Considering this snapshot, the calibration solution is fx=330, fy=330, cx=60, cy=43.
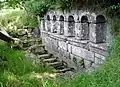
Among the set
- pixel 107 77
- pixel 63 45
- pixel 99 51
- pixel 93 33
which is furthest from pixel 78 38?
pixel 107 77

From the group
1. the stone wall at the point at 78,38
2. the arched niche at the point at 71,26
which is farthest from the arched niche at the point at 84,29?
the arched niche at the point at 71,26

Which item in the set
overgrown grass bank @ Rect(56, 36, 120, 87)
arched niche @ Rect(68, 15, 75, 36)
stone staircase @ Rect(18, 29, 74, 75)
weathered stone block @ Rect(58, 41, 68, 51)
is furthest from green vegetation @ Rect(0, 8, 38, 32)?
overgrown grass bank @ Rect(56, 36, 120, 87)

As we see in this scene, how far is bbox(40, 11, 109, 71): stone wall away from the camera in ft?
27.8

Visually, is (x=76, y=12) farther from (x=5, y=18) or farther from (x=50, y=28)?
(x=5, y=18)

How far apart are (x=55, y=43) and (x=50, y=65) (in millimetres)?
1154

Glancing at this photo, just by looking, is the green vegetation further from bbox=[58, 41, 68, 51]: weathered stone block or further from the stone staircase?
bbox=[58, 41, 68, 51]: weathered stone block

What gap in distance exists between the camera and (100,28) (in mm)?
8516

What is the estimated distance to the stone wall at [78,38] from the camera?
848 cm

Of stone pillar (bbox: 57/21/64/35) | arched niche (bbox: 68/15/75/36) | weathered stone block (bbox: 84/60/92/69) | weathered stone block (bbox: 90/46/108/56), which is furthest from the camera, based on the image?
stone pillar (bbox: 57/21/64/35)

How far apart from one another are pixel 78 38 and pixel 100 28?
45.3 inches

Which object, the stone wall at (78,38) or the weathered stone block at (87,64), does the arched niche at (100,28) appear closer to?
the stone wall at (78,38)

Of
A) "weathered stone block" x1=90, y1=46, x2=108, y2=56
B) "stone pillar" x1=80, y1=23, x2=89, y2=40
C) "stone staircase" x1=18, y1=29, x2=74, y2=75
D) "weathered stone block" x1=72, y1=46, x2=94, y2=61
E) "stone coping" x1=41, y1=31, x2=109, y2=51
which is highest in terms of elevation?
"stone pillar" x1=80, y1=23, x2=89, y2=40

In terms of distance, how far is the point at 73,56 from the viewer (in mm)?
10211

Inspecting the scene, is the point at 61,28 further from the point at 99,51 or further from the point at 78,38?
the point at 99,51
